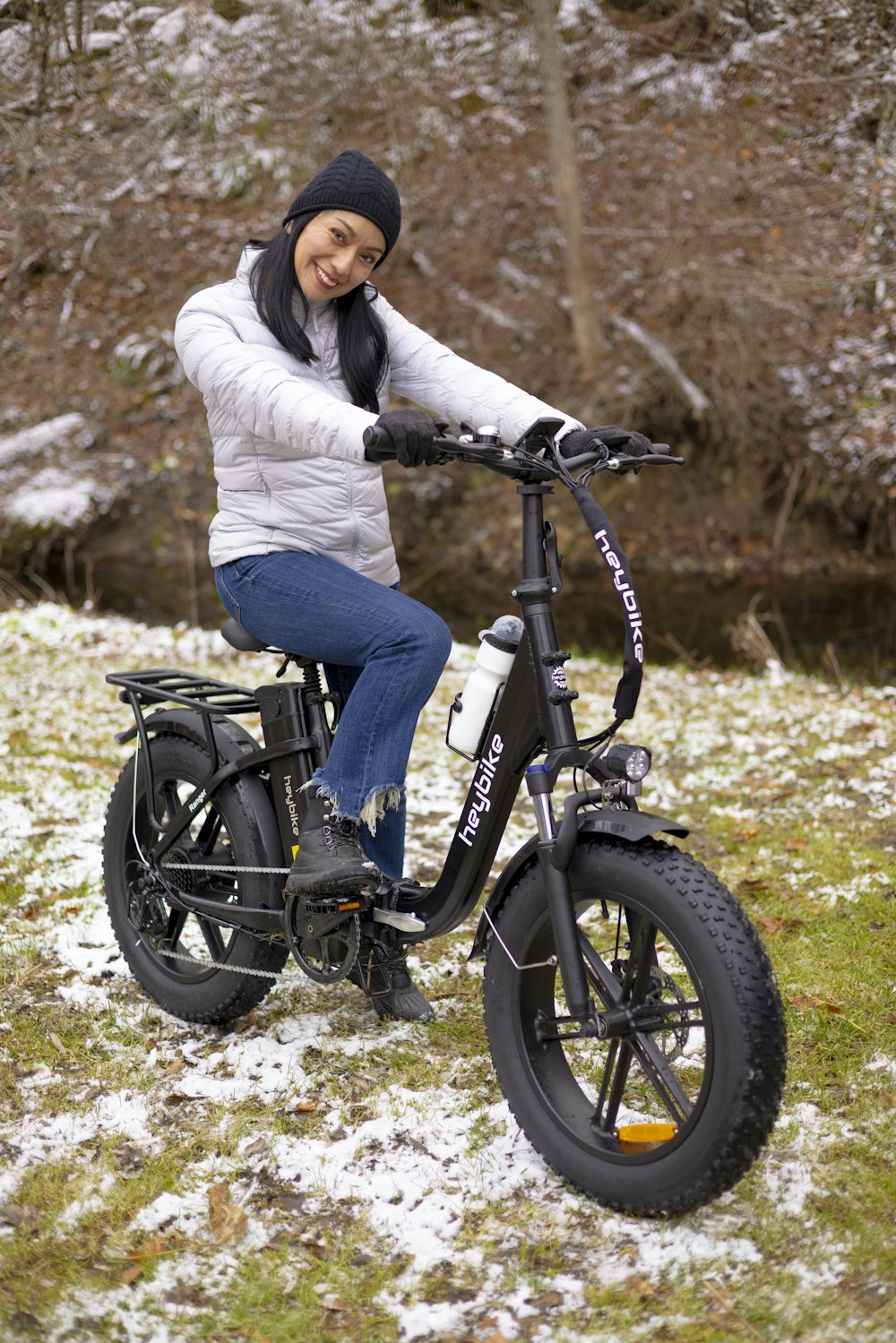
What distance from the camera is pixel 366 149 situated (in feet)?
48.8

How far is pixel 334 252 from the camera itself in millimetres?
2979

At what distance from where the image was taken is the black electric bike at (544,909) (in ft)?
7.54

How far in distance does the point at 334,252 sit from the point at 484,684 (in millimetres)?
1171

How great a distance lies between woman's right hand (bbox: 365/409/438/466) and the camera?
245 cm

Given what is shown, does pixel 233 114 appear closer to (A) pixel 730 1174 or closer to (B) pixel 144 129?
(B) pixel 144 129

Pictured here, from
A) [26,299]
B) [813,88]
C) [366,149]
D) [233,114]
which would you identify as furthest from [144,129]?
[26,299]

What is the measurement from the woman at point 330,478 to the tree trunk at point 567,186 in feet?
37.3

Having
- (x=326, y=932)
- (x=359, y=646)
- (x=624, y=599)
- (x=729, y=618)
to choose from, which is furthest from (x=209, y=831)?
(x=729, y=618)

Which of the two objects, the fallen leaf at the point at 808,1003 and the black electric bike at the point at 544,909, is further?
the fallen leaf at the point at 808,1003

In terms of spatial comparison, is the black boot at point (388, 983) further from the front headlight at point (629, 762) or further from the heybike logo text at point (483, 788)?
the front headlight at point (629, 762)

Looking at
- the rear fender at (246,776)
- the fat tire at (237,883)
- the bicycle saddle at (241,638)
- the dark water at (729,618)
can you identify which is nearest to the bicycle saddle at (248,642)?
the bicycle saddle at (241,638)

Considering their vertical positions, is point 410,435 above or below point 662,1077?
above

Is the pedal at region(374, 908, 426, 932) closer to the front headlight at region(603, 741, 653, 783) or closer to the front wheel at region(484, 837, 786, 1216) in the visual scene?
the front wheel at region(484, 837, 786, 1216)

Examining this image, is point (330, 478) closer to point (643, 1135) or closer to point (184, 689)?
point (184, 689)
